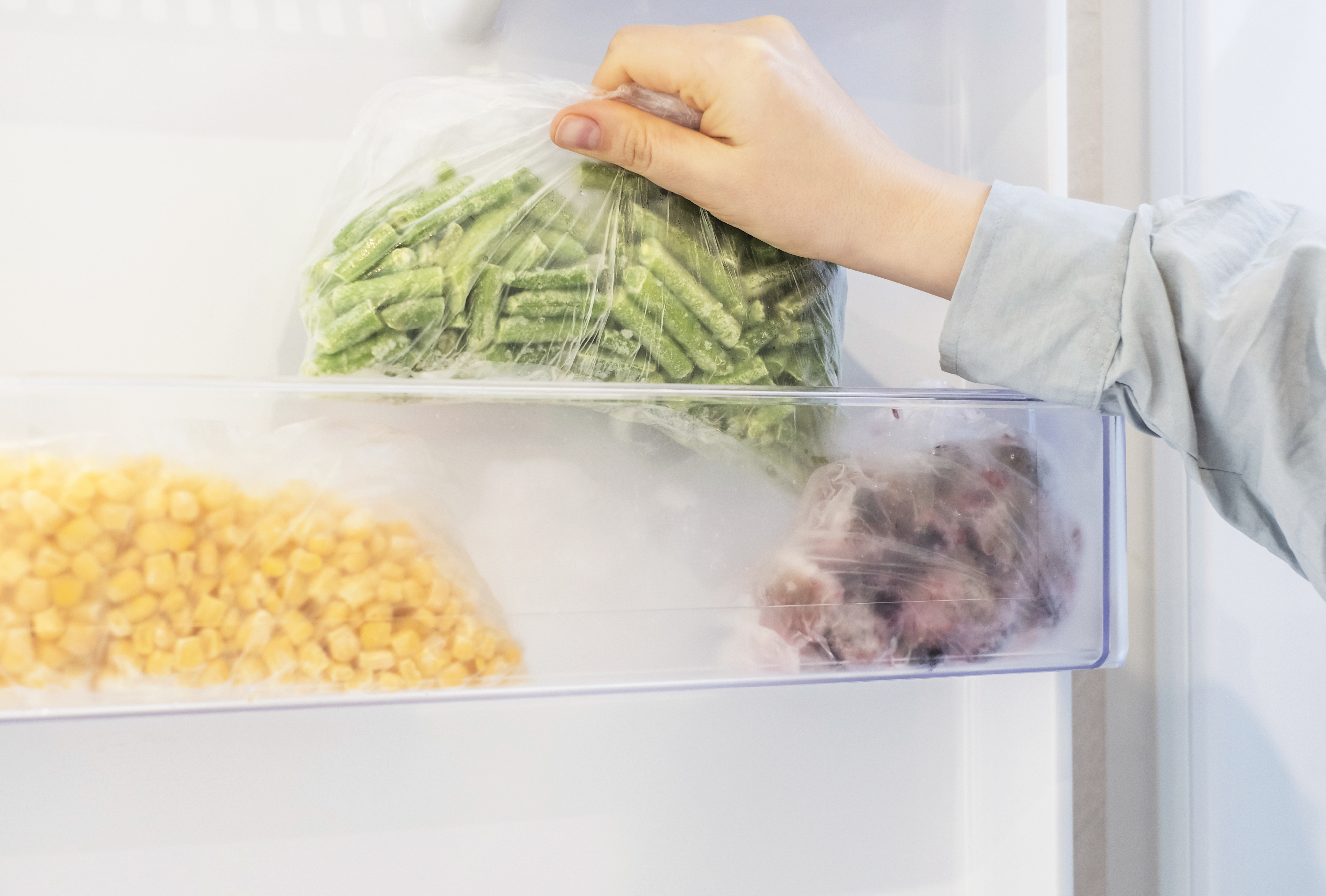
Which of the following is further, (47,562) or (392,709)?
(392,709)

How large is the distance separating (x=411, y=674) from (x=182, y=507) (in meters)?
0.16

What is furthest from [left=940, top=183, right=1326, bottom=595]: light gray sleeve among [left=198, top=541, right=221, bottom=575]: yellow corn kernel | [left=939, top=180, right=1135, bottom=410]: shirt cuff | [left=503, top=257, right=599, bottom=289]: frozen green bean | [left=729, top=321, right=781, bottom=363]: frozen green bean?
[left=198, top=541, right=221, bottom=575]: yellow corn kernel

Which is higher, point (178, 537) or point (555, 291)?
point (555, 291)

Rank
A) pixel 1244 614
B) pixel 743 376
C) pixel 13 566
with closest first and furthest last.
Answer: pixel 13 566 → pixel 743 376 → pixel 1244 614

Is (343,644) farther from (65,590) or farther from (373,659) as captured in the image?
(65,590)

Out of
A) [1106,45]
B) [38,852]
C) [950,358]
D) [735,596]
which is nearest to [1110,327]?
[950,358]

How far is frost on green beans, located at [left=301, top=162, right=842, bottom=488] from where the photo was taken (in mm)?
467

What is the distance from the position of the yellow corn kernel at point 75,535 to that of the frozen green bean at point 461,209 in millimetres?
232

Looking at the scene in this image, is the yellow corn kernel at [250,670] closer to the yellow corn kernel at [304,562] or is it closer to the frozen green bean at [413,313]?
the yellow corn kernel at [304,562]

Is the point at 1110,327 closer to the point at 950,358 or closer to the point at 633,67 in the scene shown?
the point at 950,358

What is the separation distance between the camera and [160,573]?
0.42 m

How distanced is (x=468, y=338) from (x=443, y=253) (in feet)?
0.17

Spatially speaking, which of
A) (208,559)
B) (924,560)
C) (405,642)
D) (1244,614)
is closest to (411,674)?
(405,642)

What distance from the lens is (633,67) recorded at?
489 mm
